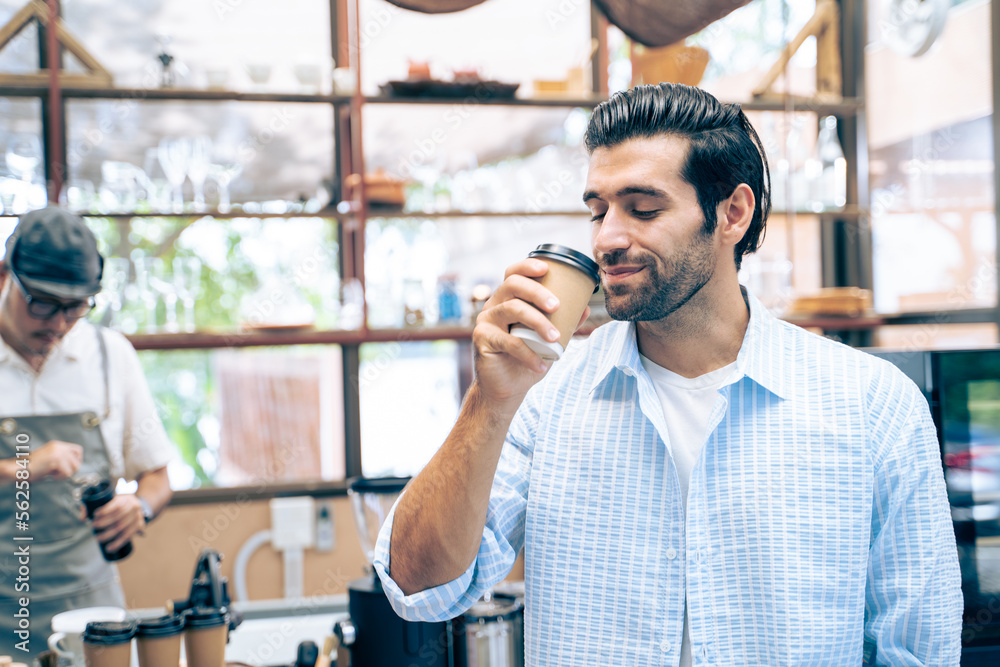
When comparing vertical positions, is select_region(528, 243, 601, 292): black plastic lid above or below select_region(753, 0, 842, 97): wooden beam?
below

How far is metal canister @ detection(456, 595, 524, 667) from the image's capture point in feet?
4.92

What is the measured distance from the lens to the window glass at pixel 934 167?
9.32 ft

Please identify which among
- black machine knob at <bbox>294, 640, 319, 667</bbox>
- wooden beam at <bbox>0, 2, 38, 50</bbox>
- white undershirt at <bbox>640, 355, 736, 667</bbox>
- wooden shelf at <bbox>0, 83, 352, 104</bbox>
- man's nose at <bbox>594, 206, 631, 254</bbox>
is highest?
wooden beam at <bbox>0, 2, 38, 50</bbox>

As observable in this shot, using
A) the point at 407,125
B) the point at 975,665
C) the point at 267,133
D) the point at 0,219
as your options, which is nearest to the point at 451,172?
the point at 407,125

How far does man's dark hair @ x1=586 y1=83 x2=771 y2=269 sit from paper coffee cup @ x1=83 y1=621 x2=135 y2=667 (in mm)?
1016

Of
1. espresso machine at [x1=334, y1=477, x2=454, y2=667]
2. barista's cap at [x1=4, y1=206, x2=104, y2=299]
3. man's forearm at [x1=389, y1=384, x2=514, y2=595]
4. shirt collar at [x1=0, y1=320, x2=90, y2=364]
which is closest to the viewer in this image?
man's forearm at [x1=389, y1=384, x2=514, y2=595]

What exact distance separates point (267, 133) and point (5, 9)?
2.98 feet

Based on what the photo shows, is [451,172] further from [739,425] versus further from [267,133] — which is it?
[739,425]

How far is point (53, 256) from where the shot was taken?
1827mm

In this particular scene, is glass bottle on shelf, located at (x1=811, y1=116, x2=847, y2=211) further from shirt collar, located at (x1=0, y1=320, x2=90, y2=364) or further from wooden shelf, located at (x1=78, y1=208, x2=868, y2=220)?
shirt collar, located at (x1=0, y1=320, x2=90, y2=364)

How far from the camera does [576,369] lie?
4.05 ft

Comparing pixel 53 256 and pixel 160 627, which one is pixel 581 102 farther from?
pixel 160 627

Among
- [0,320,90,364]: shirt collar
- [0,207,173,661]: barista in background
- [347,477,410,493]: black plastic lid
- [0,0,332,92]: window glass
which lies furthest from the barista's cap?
[0,0,332,92]: window glass

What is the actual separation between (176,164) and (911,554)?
248 cm
